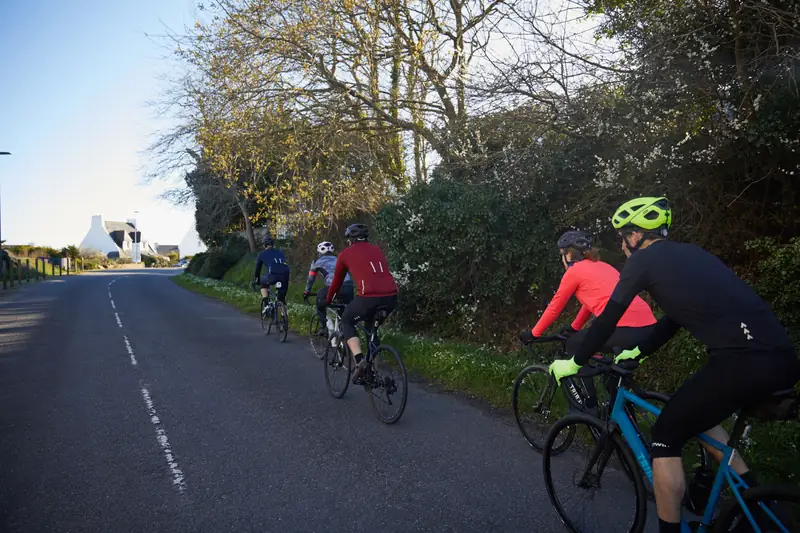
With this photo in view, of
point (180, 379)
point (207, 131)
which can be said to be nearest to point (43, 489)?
point (180, 379)

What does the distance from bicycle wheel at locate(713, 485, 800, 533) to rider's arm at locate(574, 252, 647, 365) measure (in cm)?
98

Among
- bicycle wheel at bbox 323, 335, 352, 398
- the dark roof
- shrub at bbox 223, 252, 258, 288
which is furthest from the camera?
the dark roof

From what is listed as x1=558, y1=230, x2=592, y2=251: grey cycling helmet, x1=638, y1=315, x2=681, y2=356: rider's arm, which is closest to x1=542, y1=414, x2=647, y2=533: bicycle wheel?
x1=638, y1=315, x2=681, y2=356: rider's arm

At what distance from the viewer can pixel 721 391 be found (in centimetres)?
283

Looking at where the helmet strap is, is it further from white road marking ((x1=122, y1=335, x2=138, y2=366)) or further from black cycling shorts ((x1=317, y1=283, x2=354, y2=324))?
white road marking ((x1=122, y1=335, x2=138, y2=366))

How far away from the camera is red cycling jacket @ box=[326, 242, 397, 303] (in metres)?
6.86

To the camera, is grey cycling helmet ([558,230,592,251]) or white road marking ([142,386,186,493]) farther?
grey cycling helmet ([558,230,592,251])

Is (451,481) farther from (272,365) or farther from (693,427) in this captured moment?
(272,365)

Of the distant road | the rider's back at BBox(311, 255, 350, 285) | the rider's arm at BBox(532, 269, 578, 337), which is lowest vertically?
the distant road

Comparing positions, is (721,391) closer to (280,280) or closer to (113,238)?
(280,280)

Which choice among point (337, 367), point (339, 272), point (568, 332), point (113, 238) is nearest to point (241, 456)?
point (337, 367)

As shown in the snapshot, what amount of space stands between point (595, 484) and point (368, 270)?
3.68m

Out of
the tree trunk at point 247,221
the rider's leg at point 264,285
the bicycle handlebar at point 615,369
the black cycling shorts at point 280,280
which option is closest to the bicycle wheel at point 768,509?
the bicycle handlebar at point 615,369

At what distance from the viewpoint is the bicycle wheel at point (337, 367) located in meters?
7.56
